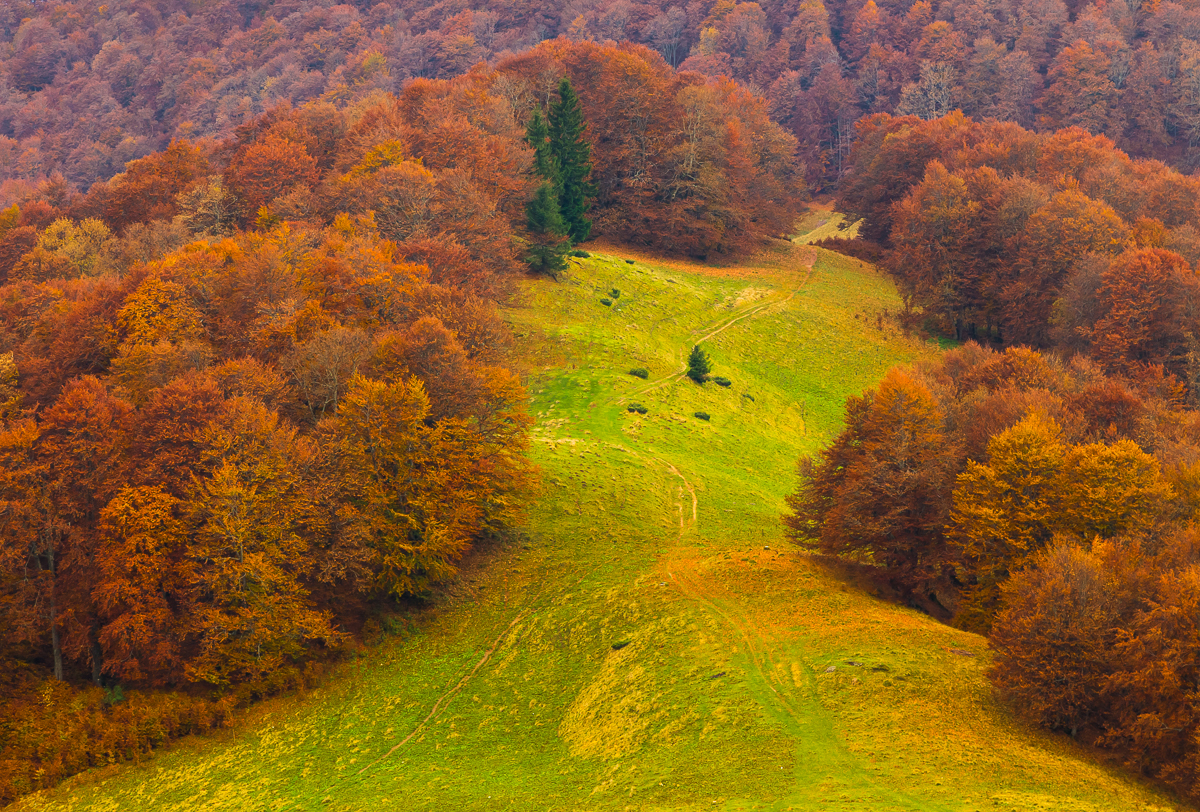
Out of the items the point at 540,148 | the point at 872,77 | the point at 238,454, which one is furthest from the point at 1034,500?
the point at 872,77

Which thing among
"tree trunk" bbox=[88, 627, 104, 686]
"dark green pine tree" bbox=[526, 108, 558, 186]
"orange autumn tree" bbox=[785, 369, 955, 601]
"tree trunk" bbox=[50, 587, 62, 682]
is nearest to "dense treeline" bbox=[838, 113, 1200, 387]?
"orange autumn tree" bbox=[785, 369, 955, 601]

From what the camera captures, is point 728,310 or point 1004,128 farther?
point 1004,128

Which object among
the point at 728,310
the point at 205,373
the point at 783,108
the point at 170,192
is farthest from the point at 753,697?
the point at 783,108

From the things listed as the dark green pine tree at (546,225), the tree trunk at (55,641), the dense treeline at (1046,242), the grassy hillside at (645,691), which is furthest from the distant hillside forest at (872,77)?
the tree trunk at (55,641)

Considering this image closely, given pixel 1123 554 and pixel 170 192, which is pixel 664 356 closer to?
pixel 1123 554

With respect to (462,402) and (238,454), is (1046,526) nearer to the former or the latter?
(462,402)

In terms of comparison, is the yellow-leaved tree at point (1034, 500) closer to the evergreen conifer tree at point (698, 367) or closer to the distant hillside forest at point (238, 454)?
the distant hillside forest at point (238, 454)
